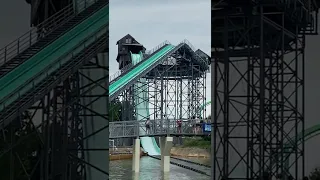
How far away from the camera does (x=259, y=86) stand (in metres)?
2.62

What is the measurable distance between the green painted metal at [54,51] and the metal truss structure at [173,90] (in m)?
0.51

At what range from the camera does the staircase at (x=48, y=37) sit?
2.51m

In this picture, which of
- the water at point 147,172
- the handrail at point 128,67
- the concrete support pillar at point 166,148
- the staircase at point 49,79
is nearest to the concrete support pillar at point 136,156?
the water at point 147,172

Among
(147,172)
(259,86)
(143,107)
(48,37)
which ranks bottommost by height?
(147,172)

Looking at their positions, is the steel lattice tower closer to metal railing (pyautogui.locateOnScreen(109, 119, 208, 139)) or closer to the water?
the water

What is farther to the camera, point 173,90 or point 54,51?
point 54,51

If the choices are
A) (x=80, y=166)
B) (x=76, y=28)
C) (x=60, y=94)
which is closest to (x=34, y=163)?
(x=80, y=166)

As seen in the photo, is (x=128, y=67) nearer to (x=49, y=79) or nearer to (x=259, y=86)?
(x=49, y=79)

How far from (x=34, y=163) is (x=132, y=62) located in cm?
89

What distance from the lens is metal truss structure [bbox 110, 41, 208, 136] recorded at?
2.17 metres

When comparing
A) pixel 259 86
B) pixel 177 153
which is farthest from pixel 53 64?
pixel 259 86

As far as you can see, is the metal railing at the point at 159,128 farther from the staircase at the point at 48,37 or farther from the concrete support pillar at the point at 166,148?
the staircase at the point at 48,37

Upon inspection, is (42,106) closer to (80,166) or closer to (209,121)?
(80,166)

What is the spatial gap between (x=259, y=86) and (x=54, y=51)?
4.28ft
